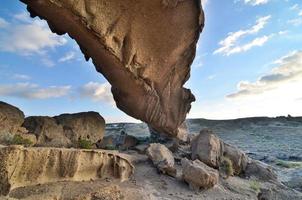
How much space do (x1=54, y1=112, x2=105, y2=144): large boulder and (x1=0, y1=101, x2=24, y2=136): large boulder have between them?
4.89 ft

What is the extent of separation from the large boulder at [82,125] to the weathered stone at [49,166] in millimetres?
1647

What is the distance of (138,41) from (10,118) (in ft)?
10.8

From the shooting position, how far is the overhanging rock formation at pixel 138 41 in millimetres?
7163

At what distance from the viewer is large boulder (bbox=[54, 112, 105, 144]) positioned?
9398 millimetres

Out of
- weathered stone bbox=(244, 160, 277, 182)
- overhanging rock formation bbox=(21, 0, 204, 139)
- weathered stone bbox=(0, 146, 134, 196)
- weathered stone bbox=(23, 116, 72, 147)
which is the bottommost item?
weathered stone bbox=(244, 160, 277, 182)

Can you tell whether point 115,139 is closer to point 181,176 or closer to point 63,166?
point 181,176

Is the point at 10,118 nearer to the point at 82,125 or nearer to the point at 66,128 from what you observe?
the point at 66,128

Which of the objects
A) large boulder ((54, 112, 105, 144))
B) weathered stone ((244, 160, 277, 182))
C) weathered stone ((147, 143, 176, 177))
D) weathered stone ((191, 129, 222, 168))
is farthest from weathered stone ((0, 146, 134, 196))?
weathered stone ((244, 160, 277, 182))

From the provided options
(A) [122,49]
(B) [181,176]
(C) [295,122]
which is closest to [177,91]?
(B) [181,176]

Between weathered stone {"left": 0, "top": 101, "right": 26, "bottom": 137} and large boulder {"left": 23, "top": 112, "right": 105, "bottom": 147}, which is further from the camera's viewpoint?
large boulder {"left": 23, "top": 112, "right": 105, "bottom": 147}

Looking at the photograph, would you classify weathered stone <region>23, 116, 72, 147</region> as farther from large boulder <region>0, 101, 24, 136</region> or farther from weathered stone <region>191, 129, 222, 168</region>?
weathered stone <region>191, 129, 222, 168</region>

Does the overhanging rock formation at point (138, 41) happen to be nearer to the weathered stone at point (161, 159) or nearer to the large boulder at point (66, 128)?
the weathered stone at point (161, 159)

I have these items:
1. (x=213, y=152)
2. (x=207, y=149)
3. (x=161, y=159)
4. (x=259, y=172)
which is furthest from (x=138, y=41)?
(x=259, y=172)

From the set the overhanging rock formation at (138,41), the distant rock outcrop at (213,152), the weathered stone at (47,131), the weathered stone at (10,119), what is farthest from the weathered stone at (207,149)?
the weathered stone at (10,119)
